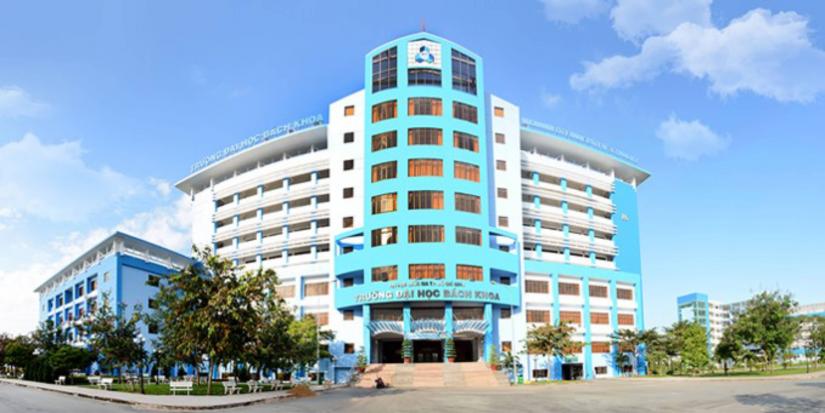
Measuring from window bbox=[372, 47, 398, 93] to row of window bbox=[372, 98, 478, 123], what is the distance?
2.53 m

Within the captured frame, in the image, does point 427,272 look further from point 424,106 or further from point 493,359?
point 424,106

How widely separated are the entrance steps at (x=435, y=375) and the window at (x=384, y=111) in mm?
26412

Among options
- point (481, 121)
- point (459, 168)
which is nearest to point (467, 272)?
point (459, 168)

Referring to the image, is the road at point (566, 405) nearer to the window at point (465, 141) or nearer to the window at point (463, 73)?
the window at point (465, 141)

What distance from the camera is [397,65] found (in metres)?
72.3

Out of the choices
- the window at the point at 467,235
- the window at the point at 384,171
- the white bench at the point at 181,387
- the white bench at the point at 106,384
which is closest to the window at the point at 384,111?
the window at the point at 384,171

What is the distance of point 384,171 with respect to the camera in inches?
2724

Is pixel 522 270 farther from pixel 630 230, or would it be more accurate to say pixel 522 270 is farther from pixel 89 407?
pixel 89 407

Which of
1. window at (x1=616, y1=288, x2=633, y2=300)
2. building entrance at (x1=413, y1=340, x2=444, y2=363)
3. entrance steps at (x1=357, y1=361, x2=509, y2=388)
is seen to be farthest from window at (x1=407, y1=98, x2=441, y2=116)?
window at (x1=616, y1=288, x2=633, y2=300)

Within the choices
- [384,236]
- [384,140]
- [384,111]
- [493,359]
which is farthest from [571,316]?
[384,111]

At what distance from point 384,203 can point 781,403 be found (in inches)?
1721

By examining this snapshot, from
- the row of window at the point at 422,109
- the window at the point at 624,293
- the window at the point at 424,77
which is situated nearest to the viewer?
the row of window at the point at 422,109

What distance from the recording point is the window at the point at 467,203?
67.6m

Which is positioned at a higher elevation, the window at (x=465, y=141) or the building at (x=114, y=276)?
the window at (x=465, y=141)
